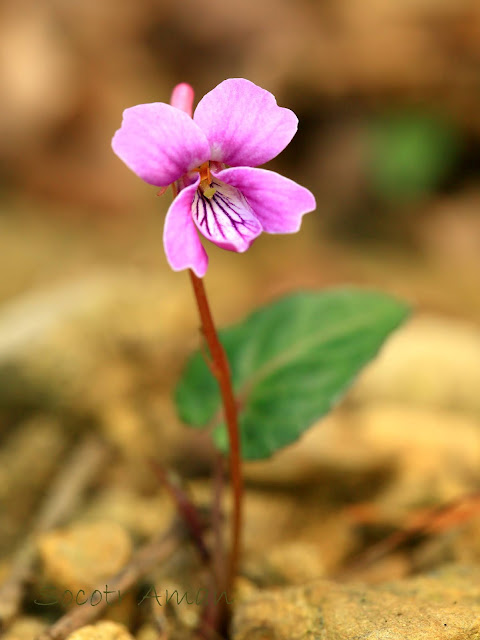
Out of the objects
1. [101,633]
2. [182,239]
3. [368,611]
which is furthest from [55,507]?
[182,239]

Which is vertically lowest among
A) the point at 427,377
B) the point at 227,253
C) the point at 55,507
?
the point at 427,377

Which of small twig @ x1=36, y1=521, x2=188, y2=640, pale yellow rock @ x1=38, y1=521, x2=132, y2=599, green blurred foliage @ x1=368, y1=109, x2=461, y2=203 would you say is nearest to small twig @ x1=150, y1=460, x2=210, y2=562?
small twig @ x1=36, y1=521, x2=188, y2=640

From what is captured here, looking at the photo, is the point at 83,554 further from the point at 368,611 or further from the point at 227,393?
the point at 368,611

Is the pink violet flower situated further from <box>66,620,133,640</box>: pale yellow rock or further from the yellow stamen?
<box>66,620,133,640</box>: pale yellow rock

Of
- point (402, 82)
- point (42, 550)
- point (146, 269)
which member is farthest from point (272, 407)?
point (402, 82)

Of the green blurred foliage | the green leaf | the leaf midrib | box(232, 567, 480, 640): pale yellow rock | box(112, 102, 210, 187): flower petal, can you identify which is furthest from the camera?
the green blurred foliage

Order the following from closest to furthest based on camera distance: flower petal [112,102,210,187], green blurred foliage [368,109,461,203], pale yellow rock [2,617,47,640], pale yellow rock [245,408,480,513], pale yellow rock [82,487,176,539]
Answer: flower petal [112,102,210,187] < pale yellow rock [2,617,47,640] < pale yellow rock [82,487,176,539] < pale yellow rock [245,408,480,513] < green blurred foliage [368,109,461,203]
